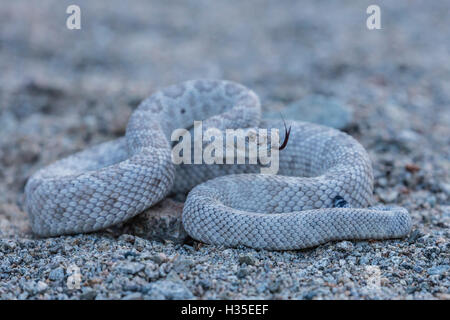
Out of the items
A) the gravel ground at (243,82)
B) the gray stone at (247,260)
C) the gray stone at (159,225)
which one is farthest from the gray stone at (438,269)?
the gray stone at (159,225)

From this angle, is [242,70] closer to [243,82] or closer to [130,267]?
[243,82]

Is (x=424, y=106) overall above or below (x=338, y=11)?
below

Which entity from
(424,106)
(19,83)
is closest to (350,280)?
(424,106)

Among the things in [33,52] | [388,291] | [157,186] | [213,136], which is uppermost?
[33,52]

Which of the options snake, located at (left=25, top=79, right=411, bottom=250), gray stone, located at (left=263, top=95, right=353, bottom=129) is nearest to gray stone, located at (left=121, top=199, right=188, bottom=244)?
snake, located at (left=25, top=79, right=411, bottom=250)

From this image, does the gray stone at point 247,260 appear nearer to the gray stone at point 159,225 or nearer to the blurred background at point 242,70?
the gray stone at point 159,225

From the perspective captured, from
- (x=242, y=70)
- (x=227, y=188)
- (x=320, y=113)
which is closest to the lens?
(x=227, y=188)

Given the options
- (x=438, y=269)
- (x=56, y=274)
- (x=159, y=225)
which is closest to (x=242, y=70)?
(x=159, y=225)

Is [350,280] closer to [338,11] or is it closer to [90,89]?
[90,89]
